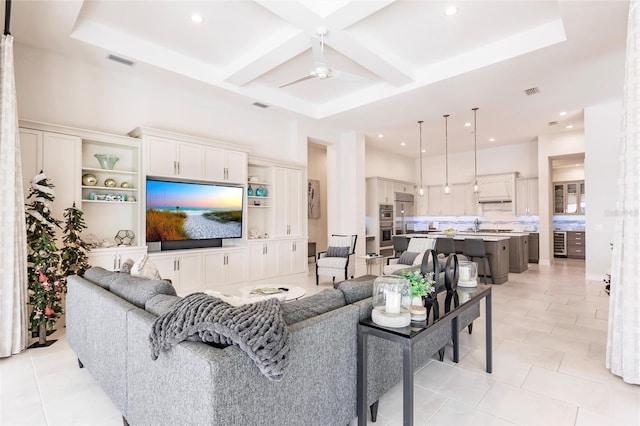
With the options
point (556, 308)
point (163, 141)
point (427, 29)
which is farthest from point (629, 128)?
point (163, 141)

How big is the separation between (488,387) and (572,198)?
969 cm

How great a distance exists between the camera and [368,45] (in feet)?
13.6

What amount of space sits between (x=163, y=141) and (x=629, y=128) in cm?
519

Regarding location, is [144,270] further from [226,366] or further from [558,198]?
[558,198]

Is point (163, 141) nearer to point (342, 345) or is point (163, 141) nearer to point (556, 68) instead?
point (342, 345)

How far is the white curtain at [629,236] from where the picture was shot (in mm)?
2350

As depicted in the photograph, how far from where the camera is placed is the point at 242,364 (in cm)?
124

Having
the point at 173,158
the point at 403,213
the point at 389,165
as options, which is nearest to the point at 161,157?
the point at 173,158

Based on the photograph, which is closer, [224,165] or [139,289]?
[139,289]

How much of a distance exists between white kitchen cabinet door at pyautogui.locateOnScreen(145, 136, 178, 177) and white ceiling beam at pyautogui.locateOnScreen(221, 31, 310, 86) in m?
1.36

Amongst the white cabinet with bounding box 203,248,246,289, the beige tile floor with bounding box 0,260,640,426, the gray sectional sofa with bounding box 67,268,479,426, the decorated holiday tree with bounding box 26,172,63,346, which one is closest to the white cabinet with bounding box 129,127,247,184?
the white cabinet with bounding box 203,248,246,289

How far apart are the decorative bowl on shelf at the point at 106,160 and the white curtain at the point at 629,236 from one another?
556cm

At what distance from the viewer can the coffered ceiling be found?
346 cm

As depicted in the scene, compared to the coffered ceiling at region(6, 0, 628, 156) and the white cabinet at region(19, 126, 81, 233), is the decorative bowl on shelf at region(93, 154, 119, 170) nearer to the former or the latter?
the white cabinet at region(19, 126, 81, 233)
